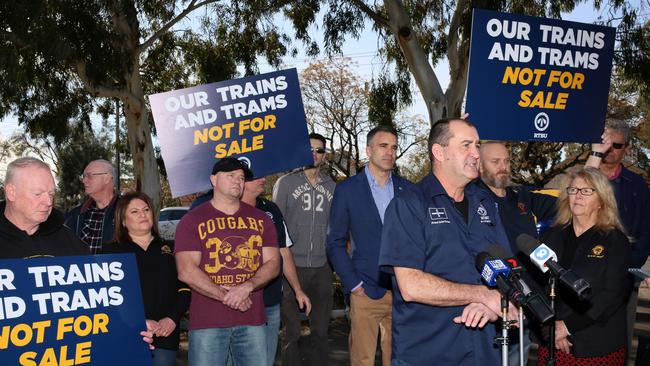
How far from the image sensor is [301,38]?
56.7ft

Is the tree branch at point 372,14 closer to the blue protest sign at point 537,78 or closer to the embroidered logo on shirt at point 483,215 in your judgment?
the blue protest sign at point 537,78

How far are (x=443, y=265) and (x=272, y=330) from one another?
2865 millimetres

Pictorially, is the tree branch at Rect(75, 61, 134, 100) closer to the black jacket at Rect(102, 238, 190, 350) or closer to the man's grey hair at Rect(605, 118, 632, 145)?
the black jacket at Rect(102, 238, 190, 350)

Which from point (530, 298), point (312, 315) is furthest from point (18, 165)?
point (312, 315)

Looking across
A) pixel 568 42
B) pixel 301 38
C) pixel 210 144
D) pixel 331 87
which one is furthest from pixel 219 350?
pixel 331 87

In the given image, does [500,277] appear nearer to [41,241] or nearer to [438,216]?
[438,216]

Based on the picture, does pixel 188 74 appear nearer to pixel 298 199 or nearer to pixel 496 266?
pixel 298 199

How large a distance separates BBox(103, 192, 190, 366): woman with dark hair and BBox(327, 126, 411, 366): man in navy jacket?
137 cm

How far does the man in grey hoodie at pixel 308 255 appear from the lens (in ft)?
22.8

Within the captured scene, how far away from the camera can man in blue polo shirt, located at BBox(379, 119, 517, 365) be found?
350 centimetres

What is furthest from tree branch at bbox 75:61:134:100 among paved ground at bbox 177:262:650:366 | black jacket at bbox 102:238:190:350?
black jacket at bbox 102:238:190:350

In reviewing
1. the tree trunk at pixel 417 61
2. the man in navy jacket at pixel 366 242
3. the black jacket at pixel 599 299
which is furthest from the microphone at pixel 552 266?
the tree trunk at pixel 417 61

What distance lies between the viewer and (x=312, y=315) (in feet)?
22.9

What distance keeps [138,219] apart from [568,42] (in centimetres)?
444
